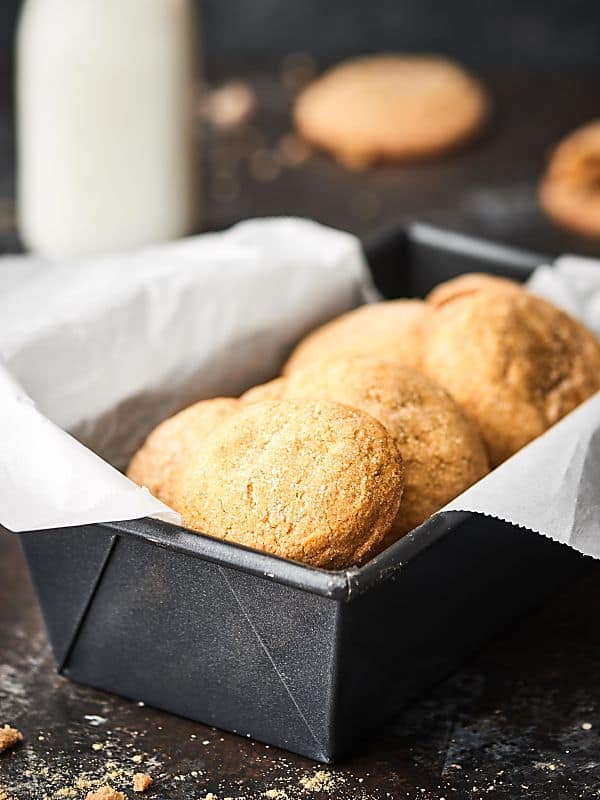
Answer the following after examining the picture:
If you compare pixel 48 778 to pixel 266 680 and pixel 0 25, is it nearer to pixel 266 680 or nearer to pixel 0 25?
pixel 266 680

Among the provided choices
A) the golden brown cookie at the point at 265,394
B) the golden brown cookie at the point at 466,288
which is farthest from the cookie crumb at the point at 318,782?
the golden brown cookie at the point at 466,288

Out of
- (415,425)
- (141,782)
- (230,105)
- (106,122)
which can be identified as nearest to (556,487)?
(415,425)

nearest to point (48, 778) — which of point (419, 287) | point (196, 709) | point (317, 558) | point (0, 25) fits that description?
point (196, 709)

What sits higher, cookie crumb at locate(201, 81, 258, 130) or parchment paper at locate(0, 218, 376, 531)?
parchment paper at locate(0, 218, 376, 531)

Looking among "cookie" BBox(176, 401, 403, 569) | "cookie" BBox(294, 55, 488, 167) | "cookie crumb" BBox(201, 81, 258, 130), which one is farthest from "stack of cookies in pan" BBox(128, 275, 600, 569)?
"cookie crumb" BBox(201, 81, 258, 130)

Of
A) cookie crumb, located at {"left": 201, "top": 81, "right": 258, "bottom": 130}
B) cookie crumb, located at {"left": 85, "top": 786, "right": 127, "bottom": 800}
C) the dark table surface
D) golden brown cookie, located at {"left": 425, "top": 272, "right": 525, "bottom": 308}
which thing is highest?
golden brown cookie, located at {"left": 425, "top": 272, "right": 525, "bottom": 308}

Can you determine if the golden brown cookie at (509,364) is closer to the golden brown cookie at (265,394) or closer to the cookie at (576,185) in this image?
the golden brown cookie at (265,394)

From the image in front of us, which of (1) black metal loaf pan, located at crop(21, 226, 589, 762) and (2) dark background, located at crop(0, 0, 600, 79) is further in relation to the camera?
(2) dark background, located at crop(0, 0, 600, 79)

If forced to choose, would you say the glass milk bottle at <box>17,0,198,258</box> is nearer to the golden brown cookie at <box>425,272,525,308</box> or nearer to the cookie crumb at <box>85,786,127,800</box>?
the golden brown cookie at <box>425,272,525,308</box>
